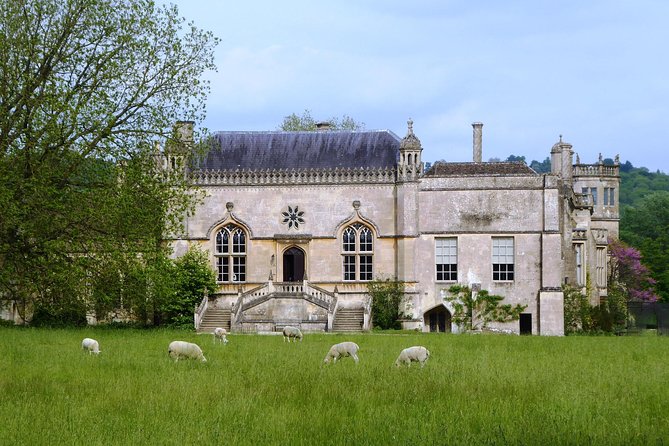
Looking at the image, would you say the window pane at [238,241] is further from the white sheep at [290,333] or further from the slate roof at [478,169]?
the white sheep at [290,333]

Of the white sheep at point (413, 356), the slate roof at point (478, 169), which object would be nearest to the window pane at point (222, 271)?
the slate roof at point (478, 169)

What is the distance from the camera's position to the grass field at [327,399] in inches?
473

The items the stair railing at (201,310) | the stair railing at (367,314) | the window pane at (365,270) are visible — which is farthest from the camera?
the window pane at (365,270)

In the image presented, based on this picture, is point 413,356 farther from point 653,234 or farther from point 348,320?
point 653,234

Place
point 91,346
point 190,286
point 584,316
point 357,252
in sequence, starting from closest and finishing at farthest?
1. point 91,346
2. point 190,286
3. point 357,252
4. point 584,316

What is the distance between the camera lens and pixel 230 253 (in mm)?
45875

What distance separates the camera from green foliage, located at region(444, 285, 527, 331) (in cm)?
4466

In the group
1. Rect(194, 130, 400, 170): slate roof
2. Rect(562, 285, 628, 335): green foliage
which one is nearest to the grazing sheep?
Rect(194, 130, 400, 170): slate roof

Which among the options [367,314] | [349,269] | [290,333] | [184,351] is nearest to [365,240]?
[349,269]

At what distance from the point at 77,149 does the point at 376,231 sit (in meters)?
20.5

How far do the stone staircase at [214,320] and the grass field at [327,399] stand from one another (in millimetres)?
18486

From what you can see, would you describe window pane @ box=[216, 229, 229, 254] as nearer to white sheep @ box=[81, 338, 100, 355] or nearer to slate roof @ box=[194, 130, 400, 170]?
Answer: slate roof @ box=[194, 130, 400, 170]

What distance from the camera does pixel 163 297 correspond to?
99.6ft

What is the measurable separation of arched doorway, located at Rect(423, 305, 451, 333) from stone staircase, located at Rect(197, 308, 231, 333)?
882 cm
